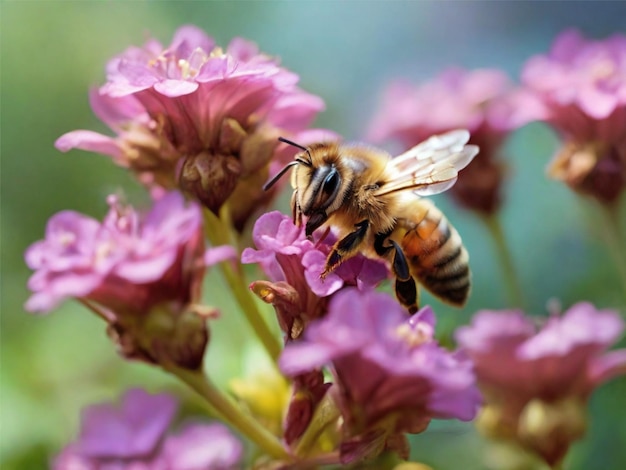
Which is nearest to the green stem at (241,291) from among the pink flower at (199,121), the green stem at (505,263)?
the pink flower at (199,121)

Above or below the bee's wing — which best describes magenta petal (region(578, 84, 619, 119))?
above

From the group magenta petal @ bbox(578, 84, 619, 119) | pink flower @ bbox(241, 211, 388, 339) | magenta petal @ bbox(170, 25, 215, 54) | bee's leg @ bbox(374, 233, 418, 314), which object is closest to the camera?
pink flower @ bbox(241, 211, 388, 339)

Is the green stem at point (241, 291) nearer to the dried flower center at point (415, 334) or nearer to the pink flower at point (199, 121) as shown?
the pink flower at point (199, 121)

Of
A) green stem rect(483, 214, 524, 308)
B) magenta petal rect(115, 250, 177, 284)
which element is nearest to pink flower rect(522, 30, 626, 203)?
green stem rect(483, 214, 524, 308)

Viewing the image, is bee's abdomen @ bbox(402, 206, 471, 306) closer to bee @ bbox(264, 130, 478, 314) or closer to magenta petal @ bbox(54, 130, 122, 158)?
bee @ bbox(264, 130, 478, 314)

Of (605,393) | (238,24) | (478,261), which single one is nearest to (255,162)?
(605,393)

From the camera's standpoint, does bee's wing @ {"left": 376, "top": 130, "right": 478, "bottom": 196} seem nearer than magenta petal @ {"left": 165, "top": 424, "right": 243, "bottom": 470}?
Yes

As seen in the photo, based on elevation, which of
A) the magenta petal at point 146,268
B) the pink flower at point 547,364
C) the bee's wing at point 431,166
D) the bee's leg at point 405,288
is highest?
the bee's wing at point 431,166

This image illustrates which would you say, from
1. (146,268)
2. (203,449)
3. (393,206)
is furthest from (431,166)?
(203,449)
